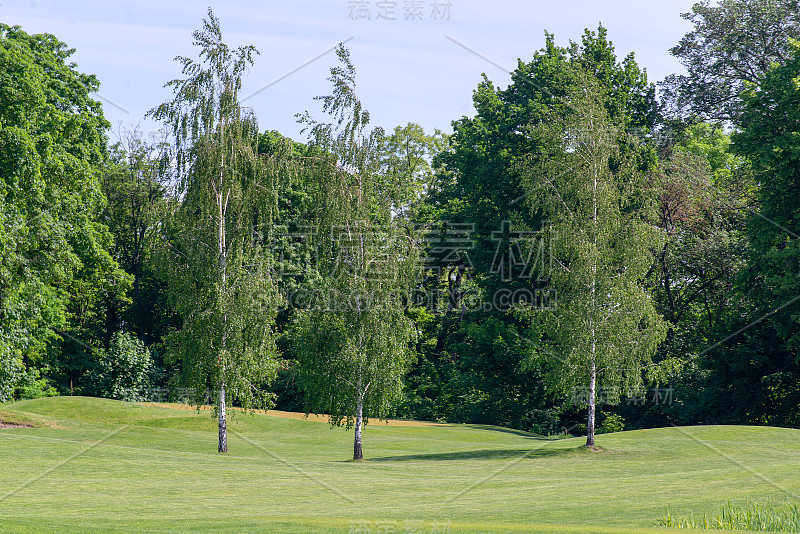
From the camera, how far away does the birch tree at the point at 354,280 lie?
2684 cm

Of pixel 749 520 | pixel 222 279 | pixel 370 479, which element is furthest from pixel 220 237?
pixel 749 520

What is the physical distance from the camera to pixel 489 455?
29.6 meters

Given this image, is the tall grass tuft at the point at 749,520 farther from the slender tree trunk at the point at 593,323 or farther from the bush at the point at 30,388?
the bush at the point at 30,388

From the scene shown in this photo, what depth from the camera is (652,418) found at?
140ft

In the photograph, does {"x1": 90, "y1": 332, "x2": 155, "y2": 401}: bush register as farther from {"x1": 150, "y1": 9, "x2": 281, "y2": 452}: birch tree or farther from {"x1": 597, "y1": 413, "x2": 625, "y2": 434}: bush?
{"x1": 597, "y1": 413, "x2": 625, "y2": 434}: bush

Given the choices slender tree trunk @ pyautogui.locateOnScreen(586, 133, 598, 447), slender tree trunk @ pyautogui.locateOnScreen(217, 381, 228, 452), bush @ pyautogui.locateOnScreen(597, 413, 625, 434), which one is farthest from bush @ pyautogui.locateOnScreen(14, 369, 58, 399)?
bush @ pyautogui.locateOnScreen(597, 413, 625, 434)

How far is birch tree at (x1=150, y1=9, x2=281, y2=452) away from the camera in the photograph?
87.1ft

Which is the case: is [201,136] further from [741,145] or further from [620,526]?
[741,145]

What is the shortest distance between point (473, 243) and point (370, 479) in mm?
24491

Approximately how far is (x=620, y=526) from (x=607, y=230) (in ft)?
60.6

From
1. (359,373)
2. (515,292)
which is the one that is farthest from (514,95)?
(359,373)

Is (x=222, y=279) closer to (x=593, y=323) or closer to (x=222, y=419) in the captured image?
(x=222, y=419)

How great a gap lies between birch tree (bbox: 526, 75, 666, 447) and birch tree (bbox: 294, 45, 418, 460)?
6.37 meters

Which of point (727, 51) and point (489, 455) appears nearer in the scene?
point (489, 455)
